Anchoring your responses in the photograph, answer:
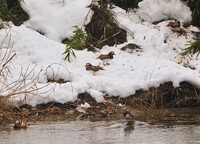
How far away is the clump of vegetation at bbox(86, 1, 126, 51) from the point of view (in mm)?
7098

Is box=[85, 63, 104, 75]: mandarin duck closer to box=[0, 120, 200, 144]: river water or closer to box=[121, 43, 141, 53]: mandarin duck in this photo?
box=[121, 43, 141, 53]: mandarin duck

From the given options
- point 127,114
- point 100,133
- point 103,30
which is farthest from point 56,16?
point 100,133

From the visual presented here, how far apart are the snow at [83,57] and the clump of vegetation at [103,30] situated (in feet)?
0.36

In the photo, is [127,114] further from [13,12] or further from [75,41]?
[13,12]

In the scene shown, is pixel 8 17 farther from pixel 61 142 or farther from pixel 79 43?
pixel 61 142

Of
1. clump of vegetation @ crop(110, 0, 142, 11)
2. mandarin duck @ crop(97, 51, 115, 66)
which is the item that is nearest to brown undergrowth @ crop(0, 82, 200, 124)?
mandarin duck @ crop(97, 51, 115, 66)

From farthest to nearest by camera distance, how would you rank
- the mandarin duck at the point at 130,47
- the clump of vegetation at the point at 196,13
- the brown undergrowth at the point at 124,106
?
the clump of vegetation at the point at 196,13
the mandarin duck at the point at 130,47
the brown undergrowth at the point at 124,106

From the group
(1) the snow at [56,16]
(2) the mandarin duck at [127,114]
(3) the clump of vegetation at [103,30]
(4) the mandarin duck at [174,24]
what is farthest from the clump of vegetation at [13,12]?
(2) the mandarin duck at [127,114]

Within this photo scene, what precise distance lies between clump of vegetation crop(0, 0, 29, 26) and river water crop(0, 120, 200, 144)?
2790 millimetres

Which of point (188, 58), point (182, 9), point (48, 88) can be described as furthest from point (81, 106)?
point (182, 9)

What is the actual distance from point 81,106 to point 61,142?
152cm

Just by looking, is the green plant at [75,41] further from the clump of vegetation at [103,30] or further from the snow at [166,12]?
the snow at [166,12]

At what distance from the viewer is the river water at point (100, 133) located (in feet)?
12.9

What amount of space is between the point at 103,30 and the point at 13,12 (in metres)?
1.29
